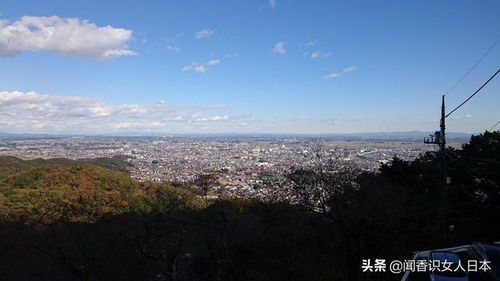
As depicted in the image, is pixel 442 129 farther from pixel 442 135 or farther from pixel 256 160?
pixel 256 160

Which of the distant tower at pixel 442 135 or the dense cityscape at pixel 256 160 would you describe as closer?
the distant tower at pixel 442 135

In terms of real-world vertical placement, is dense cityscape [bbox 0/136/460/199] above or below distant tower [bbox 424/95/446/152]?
below

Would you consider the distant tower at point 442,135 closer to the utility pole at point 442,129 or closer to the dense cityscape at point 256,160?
the utility pole at point 442,129

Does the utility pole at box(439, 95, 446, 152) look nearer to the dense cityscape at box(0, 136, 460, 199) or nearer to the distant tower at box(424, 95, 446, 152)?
the distant tower at box(424, 95, 446, 152)

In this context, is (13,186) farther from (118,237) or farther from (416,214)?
(416,214)

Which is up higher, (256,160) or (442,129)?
(442,129)

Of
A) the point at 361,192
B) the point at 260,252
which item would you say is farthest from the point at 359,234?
the point at 260,252

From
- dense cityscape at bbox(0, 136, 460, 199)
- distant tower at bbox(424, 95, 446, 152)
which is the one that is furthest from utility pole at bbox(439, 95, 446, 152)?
dense cityscape at bbox(0, 136, 460, 199)

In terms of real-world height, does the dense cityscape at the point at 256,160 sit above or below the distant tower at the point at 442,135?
below

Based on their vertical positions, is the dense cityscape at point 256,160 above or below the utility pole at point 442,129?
below

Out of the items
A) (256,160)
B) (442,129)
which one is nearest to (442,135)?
(442,129)

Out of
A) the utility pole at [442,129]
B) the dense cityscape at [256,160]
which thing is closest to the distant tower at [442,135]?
the utility pole at [442,129]
